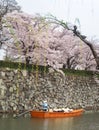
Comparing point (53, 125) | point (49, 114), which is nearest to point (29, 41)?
point (49, 114)

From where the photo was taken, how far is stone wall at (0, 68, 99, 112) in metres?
20.8

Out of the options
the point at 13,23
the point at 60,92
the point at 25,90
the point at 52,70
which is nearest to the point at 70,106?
the point at 60,92

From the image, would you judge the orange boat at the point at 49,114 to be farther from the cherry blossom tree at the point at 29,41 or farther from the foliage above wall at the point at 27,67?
the cherry blossom tree at the point at 29,41

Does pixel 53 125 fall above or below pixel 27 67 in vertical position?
below

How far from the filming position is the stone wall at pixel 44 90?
20.8 metres

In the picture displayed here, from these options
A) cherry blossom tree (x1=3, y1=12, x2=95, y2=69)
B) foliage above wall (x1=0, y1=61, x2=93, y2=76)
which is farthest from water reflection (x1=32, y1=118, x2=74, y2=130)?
cherry blossom tree (x1=3, y1=12, x2=95, y2=69)

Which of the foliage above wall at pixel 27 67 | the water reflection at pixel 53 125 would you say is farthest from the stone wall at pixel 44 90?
the water reflection at pixel 53 125

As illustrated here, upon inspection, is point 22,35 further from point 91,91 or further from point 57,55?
point 91,91

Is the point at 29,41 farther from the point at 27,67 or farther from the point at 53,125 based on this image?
the point at 53,125

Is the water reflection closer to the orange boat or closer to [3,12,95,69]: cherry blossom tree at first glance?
the orange boat

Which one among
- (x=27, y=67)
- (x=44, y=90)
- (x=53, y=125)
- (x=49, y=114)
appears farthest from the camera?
(x=44, y=90)

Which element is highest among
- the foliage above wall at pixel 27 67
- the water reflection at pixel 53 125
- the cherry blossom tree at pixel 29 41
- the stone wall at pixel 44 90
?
the cherry blossom tree at pixel 29 41

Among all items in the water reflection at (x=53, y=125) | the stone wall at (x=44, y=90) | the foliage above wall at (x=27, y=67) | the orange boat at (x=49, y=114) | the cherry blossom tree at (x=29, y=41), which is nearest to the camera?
the water reflection at (x=53, y=125)

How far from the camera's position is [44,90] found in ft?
76.0
